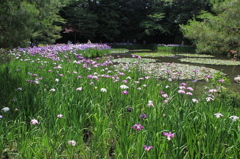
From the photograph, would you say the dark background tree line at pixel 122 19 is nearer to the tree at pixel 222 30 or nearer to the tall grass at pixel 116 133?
the tree at pixel 222 30

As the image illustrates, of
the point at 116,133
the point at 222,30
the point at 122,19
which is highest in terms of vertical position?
the point at 122,19

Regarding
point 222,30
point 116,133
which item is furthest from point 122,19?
point 116,133

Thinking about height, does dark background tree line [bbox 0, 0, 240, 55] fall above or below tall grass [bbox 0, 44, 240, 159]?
above

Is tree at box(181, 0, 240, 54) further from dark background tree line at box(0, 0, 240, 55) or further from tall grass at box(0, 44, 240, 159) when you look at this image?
dark background tree line at box(0, 0, 240, 55)

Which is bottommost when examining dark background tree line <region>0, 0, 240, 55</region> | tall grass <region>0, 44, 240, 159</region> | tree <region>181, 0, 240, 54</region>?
tall grass <region>0, 44, 240, 159</region>

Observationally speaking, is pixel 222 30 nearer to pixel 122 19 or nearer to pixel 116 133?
pixel 116 133

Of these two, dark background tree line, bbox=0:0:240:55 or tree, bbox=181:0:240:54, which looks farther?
dark background tree line, bbox=0:0:240:55

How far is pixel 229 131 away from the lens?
1.57 meters

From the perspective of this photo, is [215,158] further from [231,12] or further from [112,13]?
[112,13]

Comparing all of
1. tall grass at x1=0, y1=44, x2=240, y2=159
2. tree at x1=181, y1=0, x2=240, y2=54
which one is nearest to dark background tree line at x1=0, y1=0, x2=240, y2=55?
tree at x1=181, y1=0, x2=240, y2=54

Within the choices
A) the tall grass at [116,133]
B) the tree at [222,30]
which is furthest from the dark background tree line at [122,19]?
the tall grass at [116,133]

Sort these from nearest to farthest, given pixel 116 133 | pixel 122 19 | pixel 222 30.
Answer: pixel 116 133, pixel 222 30, pixel 122 19

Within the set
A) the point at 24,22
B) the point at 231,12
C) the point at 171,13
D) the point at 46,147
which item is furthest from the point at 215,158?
the point at 171,13

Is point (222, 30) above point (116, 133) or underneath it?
above
